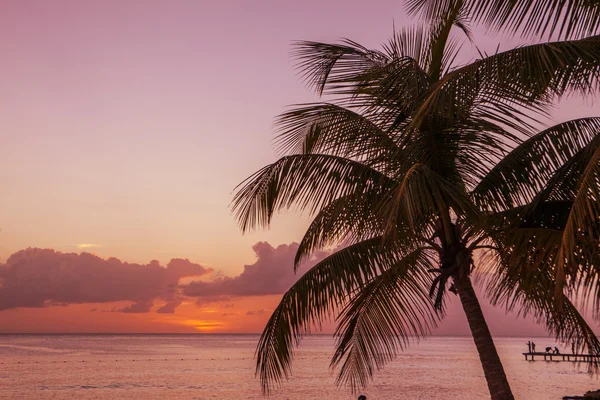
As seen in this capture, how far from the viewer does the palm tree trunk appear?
808cm

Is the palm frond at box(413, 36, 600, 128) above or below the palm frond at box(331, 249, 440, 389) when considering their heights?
above

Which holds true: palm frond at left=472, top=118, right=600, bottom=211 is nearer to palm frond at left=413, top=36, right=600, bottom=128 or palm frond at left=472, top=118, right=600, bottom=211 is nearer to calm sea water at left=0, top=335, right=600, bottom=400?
palm frond at left=413, top=36, right=600, bottom=128

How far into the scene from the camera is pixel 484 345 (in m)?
8.20

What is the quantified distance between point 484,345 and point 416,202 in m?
2.74

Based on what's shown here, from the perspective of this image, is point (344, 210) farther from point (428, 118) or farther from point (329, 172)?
point (428, 118)

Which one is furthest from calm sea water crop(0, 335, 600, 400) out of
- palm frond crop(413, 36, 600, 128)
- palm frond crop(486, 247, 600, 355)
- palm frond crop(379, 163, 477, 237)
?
palm frond crop(413, 36, 600, 128)

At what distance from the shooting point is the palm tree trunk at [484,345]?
8078 mm

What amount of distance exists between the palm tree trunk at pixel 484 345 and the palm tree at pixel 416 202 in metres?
0.02

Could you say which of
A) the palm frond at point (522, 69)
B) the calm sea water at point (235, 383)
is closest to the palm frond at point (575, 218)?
the palm frond at point (522, 69)

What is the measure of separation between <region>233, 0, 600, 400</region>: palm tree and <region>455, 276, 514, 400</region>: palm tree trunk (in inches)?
0.8

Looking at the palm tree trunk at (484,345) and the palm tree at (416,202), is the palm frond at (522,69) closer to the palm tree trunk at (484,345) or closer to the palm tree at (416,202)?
the palm tree at (416,202)

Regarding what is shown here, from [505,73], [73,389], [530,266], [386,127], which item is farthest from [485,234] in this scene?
[73,389]

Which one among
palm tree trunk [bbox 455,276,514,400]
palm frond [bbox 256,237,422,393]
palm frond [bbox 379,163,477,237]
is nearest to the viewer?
palm frond [bbox 379,163,477,237]

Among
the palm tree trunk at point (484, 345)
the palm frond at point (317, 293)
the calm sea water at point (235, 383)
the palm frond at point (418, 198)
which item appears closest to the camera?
the palm frond at point (418, 198)
